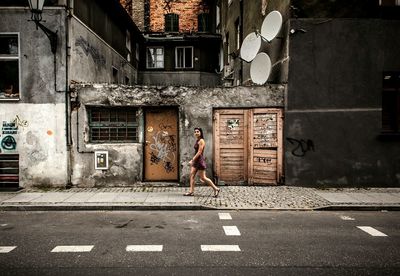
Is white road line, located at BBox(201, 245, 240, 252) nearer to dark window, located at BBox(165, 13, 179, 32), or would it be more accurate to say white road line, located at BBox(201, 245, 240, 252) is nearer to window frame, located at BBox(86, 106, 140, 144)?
window frame, located at BBox(86, 106, 140, 144)

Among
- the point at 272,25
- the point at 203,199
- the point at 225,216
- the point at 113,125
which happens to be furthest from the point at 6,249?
the point at 272,25

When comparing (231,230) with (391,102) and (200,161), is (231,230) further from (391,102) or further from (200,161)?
(391,102)

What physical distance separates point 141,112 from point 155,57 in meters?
15.5

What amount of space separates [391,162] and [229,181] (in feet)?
16.7

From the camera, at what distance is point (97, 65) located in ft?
42.9

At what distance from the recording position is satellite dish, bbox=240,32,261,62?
12.2m

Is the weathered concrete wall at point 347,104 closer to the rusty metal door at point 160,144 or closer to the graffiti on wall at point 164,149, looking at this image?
the rusty metal door at point 160,144

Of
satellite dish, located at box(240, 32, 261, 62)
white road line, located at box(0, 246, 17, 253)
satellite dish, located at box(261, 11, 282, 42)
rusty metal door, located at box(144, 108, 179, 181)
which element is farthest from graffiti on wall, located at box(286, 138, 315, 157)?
white road line, located at box(0, 246, 17, 253)

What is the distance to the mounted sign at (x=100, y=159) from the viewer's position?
10914 millimetres

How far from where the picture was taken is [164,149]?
37.2ft

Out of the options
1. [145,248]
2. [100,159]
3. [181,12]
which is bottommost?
[145,248]

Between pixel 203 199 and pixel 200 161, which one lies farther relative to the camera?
pixel 200 161

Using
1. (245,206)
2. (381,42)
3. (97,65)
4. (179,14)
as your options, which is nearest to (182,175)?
(245,206)

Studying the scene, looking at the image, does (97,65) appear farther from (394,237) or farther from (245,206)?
(394,237)
